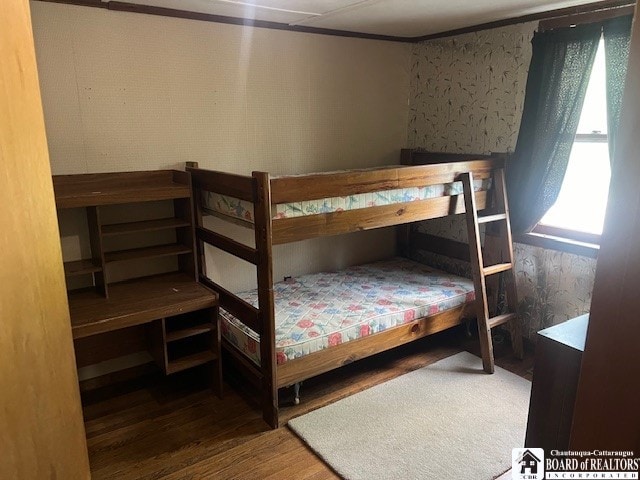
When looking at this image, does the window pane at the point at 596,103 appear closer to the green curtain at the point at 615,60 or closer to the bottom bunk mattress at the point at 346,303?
the green curtain at the point at 615,60

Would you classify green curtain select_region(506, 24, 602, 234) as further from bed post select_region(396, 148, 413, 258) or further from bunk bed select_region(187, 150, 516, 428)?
bed post select_region(396, 148, 413, 258)

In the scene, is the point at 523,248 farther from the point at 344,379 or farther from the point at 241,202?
the point at 241,202

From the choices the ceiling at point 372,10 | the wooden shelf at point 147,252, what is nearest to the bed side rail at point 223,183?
the wooden shelf at point 147,252

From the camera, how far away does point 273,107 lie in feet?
10.1

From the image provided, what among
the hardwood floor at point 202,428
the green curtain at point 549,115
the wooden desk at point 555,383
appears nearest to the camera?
the wooden desk at point 555,383

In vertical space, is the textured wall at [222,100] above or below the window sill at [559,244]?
above

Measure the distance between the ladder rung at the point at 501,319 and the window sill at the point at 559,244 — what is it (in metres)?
0.50

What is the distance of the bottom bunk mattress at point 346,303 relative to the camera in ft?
8.13

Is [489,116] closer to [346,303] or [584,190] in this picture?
[584,190]

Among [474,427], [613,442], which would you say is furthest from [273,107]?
[613,442]

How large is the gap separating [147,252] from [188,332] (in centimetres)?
52

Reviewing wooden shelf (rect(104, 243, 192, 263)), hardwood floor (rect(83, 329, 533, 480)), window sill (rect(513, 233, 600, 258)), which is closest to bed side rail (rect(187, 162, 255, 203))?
wooden shelf (rect(104, 243, 192, 263))

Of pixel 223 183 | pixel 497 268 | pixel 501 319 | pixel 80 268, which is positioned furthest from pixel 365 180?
pixel 80 268

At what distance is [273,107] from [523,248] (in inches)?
77.4
